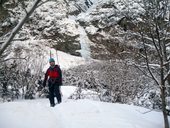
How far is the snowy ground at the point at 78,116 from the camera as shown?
8.55 metres

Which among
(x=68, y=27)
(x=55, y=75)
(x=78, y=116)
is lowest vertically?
(x=78, y=116)

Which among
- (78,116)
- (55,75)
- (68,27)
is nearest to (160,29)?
(78,116)

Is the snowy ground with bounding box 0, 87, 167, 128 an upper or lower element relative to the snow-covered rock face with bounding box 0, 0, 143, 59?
lower

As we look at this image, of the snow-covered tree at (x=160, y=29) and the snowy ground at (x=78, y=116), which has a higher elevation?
the snow-covered tree at (x=160, y=29)

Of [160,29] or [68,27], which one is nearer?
[160,29]

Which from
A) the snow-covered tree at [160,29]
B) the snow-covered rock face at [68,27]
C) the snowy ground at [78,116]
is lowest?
the snowy ground at [78,116]

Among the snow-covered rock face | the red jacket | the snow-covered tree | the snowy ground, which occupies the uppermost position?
the snow-covered rock face

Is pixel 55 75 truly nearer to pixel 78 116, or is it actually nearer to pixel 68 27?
pixel 78 116

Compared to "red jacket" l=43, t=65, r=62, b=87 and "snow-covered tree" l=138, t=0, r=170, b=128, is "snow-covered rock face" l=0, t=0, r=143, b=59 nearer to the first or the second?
"red jacket" l=43, t=65, r=62, b=87

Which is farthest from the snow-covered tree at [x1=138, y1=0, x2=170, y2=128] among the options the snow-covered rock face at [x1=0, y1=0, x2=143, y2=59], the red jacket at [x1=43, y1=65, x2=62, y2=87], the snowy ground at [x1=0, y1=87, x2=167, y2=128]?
the snow-covered rock face at [x1=0, y1=0, x2=143, y2=59]

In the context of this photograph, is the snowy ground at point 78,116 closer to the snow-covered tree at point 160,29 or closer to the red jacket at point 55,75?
the snow-covered tree at point 160,29

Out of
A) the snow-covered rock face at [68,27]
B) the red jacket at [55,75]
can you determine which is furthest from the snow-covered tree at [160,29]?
the snow-covered rock face at [68,27]

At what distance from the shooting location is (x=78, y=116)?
30.2 ft

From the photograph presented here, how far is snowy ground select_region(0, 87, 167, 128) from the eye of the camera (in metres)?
8.55
